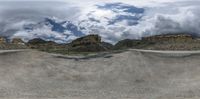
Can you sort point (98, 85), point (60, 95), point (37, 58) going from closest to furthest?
1. point (60, 95)
2. point (98, 85)
3. point (37, 58)

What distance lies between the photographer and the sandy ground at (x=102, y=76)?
1072 inches

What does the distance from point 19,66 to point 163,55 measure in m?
11.4

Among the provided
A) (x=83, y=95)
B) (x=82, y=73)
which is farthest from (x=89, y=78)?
(x=83, y=95)

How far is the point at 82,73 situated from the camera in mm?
31375

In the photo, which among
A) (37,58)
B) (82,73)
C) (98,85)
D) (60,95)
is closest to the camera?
(60,95)

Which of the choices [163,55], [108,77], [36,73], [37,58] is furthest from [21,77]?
[163,55]

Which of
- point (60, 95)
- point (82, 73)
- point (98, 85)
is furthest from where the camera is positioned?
point (82, 73)

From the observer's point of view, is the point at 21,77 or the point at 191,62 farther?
the point at 191,62

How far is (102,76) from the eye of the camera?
101 feet

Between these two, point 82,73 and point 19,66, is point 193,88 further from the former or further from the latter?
point 19,66

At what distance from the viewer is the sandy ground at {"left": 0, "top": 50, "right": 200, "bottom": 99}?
89.3ft

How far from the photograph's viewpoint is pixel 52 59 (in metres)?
33.8

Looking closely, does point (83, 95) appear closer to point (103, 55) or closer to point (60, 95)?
point (60, 95)

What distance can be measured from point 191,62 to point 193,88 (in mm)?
5074
